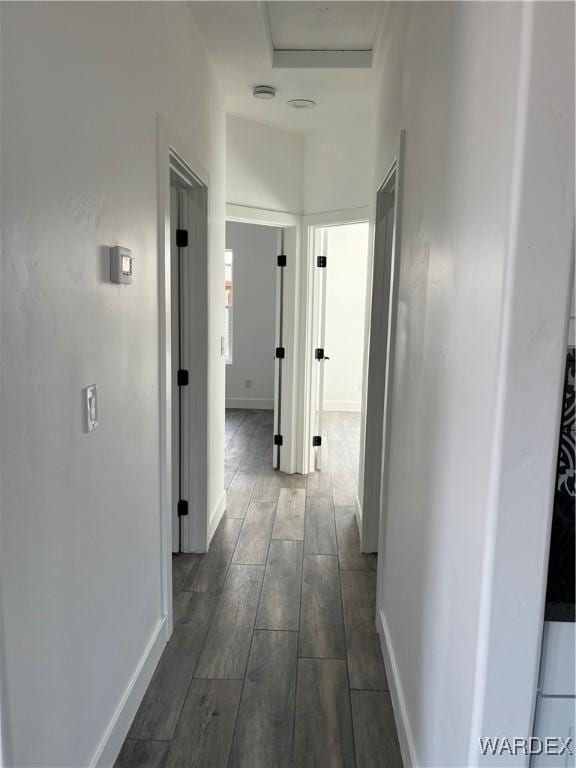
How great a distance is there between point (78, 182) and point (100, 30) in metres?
0.47

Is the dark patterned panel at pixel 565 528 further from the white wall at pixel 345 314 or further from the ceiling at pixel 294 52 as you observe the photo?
the white wall at pixel 345 314

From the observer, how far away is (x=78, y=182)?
138cm

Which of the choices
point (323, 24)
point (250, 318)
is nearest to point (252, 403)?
point (250, 318)

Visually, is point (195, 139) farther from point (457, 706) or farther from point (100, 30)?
point (457, 706)

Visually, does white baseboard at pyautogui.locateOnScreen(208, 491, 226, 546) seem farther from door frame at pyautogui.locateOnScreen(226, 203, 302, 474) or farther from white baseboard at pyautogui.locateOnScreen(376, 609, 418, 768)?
white baseboard at pyautogui.locateOnScreen(376, 609, 418, 768)

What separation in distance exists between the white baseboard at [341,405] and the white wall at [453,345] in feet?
17.8

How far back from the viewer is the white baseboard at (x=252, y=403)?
7.48 meters

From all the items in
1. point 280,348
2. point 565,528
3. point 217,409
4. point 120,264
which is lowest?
point 217,409

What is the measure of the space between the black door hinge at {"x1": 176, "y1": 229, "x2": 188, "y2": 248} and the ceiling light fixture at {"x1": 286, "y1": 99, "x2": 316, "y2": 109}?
1.26m

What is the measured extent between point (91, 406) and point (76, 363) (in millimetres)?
143

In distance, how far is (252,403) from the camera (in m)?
7.48

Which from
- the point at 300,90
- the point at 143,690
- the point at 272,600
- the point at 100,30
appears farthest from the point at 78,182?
the point at 300,90

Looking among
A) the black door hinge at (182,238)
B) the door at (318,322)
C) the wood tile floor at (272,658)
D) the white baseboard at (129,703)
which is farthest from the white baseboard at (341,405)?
the white baseboard at (129,703)

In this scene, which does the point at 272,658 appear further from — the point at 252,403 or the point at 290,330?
the point at 252,403
